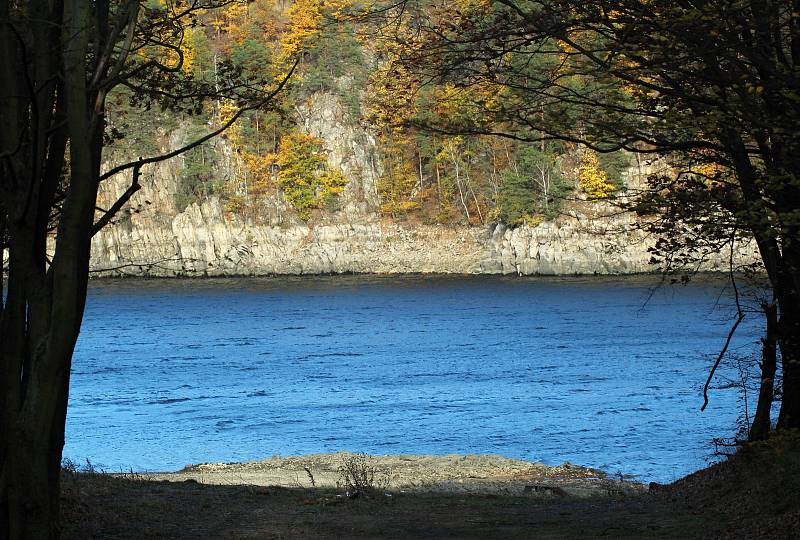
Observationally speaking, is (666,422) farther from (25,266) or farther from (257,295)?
(257,295)

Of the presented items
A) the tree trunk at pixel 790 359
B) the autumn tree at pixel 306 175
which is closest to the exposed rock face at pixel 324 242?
the autumn tree at pixel 306 175

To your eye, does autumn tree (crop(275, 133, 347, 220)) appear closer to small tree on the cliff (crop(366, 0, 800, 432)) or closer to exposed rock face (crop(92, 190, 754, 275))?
exposed rock face (crop(92, 190, 754, 275))

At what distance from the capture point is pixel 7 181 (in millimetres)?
7266

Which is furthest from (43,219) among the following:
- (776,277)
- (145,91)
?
(776,277)

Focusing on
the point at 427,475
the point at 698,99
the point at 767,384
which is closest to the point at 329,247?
the point at 427,475

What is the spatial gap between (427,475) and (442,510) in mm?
7128

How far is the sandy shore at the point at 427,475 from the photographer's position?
47.7 feet

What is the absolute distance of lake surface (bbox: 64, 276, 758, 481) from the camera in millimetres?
28172

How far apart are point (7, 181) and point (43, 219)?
369 millimetres

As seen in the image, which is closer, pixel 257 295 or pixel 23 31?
pixel 23 31

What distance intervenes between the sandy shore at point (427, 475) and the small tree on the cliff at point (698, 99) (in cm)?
484

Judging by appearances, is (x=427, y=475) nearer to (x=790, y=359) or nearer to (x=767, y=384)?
(x=767, y=384)

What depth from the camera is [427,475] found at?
58.3 feet

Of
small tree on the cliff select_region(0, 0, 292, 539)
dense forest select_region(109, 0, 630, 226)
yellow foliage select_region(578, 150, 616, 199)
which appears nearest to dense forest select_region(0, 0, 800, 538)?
small tree on the cliff select_region(0, 0, 292, 539)
